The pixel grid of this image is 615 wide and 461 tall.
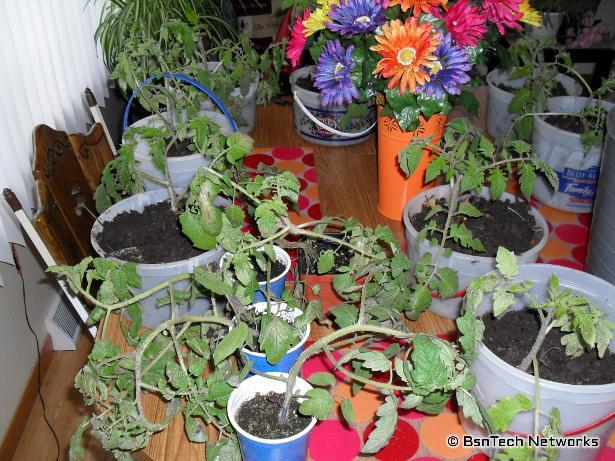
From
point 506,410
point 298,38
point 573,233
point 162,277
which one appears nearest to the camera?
point 506,410

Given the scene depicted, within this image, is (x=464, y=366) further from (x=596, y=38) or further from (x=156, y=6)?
(x=596, y=38)

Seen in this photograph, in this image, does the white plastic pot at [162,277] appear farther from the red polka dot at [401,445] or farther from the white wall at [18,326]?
the white wall at [18,326]

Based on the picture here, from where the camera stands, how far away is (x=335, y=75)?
3.22ft

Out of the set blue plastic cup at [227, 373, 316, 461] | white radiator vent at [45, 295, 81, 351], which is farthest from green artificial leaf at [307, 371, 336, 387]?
white radiator vent at [45, 295, 81, 351]

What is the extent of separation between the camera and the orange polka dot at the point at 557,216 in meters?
1.16

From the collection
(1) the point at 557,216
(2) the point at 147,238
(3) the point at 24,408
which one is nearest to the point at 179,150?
(2) the point at 147,238

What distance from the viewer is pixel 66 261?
3.32ft

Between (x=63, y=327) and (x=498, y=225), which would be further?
(x=63, y=327)

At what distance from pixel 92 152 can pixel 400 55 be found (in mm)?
728

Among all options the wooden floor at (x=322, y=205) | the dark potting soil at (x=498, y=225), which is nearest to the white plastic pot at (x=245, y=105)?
the wooden floor at (x=322, y=205)

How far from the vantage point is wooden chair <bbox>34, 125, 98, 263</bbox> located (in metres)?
0.98

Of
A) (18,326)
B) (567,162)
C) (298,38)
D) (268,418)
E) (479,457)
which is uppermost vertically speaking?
(298,38)

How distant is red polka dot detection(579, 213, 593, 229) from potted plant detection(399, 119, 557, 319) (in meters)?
0.25

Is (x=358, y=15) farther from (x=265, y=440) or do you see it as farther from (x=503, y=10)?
(x=265, y=440)
